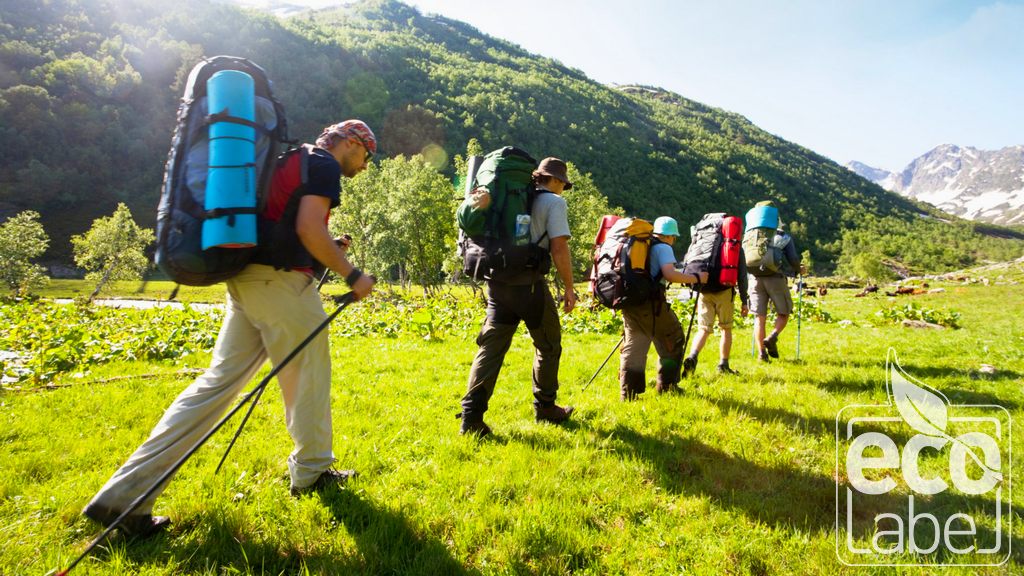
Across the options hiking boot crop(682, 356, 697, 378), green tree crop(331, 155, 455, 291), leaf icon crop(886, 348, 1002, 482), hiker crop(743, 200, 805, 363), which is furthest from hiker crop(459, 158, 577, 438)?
green tree crop(331, 155, 455, 291)

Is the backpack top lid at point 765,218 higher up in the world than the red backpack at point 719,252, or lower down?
higher up

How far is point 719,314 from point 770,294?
186 centimetres

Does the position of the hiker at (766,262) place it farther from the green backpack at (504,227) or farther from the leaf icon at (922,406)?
the green backpack at (504,227)

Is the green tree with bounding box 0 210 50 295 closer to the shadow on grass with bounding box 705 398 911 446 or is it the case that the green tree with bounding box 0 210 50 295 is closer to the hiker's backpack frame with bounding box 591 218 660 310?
the hiker's backpack frame with bounding box 591 218 660 310

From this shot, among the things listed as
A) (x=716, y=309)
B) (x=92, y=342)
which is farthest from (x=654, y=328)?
(x=92, y=342)

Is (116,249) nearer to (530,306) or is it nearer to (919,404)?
(530,306)

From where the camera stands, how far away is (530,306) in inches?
185

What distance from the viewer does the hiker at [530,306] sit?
4652mm

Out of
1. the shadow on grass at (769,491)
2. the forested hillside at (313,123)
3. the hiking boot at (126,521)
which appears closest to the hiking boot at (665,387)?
the shadow on grass at (769,491)

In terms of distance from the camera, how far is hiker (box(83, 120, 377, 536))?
293cm

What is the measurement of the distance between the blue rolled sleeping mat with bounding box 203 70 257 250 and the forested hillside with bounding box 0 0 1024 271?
122585 mm

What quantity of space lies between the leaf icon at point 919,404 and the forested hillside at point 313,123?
123872 mm

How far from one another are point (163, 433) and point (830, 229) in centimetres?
20070

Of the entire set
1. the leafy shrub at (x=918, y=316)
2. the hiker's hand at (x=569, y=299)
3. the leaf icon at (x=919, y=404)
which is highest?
the hiker's hand at (x=569, y=299)
